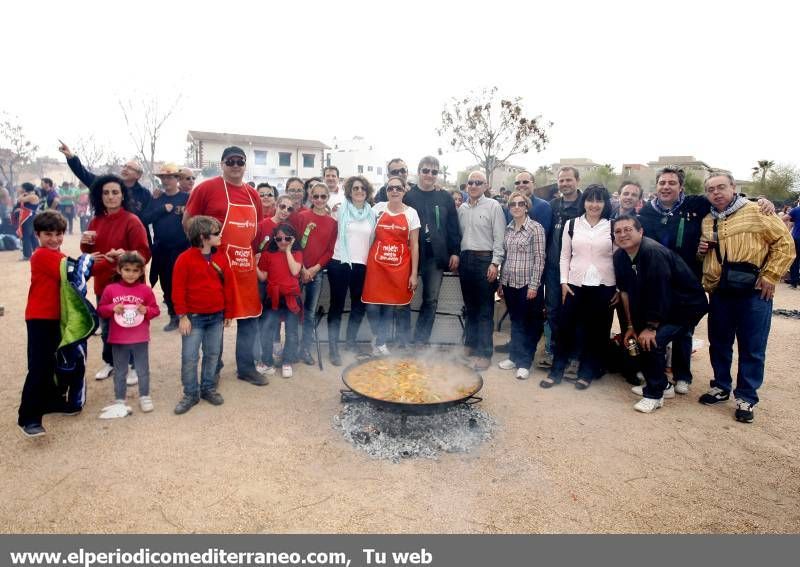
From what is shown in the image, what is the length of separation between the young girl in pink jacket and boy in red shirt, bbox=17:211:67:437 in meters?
0.35

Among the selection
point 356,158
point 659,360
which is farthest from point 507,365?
point 356,158

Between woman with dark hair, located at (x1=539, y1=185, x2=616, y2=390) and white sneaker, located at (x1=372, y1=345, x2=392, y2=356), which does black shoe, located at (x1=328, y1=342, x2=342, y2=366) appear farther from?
woman with dark hair, located at (x1=539, y1=185, x2=616, y2=390)

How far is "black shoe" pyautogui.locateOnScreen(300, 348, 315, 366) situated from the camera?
5.32 meters

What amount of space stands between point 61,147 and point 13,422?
2.38 metres

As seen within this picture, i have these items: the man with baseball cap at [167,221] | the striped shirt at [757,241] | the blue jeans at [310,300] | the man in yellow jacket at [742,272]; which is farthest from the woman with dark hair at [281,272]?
the striped shirt at [757,241]

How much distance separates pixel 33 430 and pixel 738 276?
19.9ft

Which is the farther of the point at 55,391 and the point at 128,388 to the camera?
the point at 128,388

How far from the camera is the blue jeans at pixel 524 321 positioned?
5.13m

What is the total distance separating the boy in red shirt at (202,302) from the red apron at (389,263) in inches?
63.2

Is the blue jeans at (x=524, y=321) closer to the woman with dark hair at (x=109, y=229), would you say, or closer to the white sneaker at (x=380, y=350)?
the white sneaker at (x=380, y=350)

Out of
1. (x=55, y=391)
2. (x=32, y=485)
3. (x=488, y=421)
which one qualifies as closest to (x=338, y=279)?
(x=488, y=421)

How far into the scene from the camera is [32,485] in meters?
2.97
